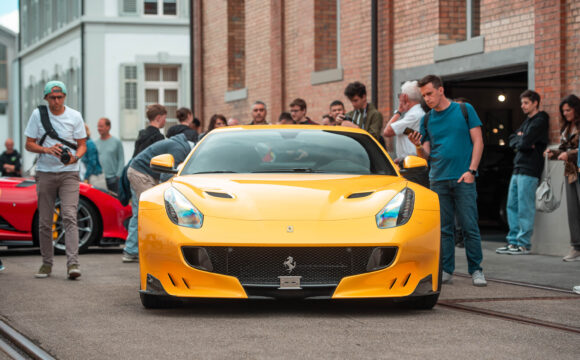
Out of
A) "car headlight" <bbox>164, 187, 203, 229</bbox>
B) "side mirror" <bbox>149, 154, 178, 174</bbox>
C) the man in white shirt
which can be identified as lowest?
"car headlight" <bbox>164, 187, 203, 229</bbox>

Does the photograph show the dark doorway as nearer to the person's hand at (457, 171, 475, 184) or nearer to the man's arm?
the man's arm

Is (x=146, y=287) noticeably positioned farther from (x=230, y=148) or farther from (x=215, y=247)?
(x=230, y=148)

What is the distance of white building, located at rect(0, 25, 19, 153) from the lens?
54.9 meters

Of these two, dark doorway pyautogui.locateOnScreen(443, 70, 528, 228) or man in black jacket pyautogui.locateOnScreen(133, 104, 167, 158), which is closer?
man in black jacket pyautogui.locateOnScreen(133, 104, 167, 158)

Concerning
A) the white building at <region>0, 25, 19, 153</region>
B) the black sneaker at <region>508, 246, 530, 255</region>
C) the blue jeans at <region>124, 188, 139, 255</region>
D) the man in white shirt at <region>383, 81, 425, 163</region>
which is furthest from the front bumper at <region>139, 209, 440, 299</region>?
the white building at <region>0, 25, 19, 153</region>

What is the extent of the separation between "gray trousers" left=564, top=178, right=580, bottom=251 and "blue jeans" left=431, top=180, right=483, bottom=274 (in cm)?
269

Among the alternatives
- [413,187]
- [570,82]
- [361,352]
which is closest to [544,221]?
[570,82]

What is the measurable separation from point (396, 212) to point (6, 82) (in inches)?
2234

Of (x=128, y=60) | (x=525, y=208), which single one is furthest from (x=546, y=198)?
(x=128, y=60)

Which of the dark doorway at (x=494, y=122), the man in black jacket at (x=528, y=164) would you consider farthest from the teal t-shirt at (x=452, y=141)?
the dark doorway at (x=494, y=122)

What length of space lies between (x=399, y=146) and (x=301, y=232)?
13.7 ft

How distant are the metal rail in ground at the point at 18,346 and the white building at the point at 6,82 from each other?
48455mm

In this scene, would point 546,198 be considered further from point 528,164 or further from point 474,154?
point 474,154

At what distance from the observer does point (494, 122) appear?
1900 centimetres
